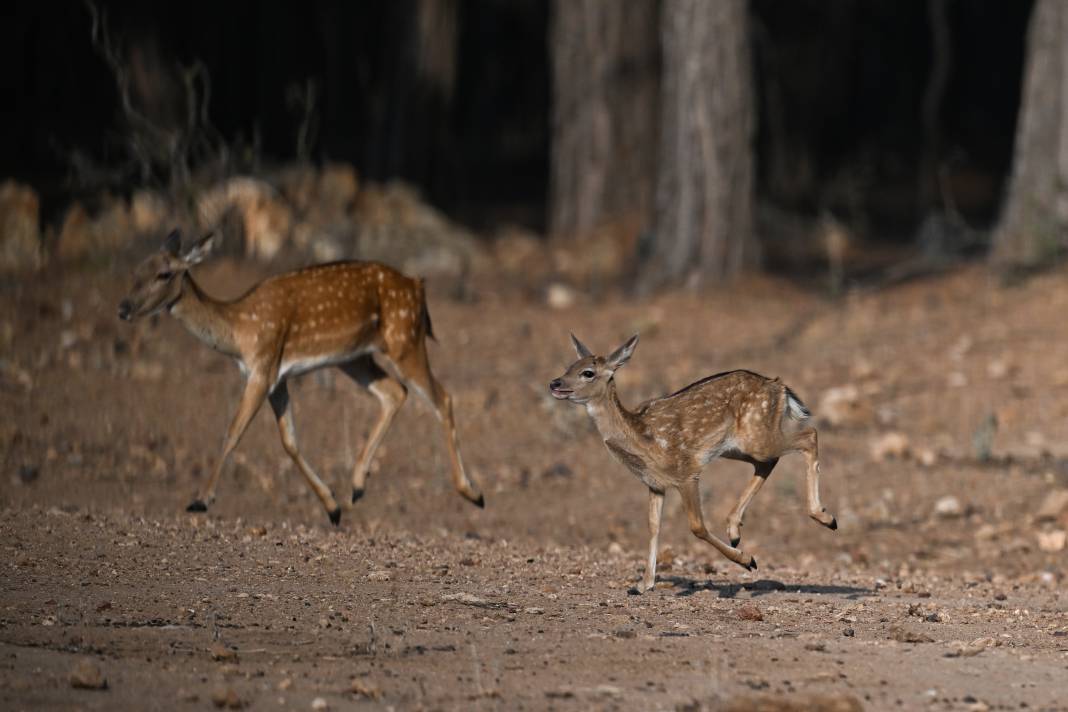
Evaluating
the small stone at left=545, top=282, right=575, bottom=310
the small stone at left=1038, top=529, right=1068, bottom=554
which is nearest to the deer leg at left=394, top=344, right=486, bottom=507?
the small stone at left=1038, top=529, right=1068, bottom=554

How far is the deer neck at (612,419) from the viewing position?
8859 millimetres

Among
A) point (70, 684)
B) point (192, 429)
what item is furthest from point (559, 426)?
point (70, 684)

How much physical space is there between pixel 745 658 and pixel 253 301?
4.48m

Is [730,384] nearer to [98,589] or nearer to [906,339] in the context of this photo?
[98,589]

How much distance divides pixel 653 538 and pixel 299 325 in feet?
9.37

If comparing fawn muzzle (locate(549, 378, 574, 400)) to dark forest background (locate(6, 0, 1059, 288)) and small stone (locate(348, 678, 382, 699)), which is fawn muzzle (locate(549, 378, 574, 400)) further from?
dark forest background (locate(6, 0, 1059, 288))

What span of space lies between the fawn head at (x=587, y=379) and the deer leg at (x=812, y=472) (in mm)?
1074

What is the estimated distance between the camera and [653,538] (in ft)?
28.8

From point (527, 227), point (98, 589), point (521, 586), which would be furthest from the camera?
point (527, 227)

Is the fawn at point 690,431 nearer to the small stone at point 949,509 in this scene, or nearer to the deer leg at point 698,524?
the deer leg at point 698,524

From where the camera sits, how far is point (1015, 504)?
1207 centimetres

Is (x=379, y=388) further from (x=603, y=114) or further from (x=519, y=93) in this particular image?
(x=519, y=93)

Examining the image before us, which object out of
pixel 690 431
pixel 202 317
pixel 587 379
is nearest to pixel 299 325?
pixel 202 317

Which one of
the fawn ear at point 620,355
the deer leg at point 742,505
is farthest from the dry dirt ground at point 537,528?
the fawn ear at point 620,355
